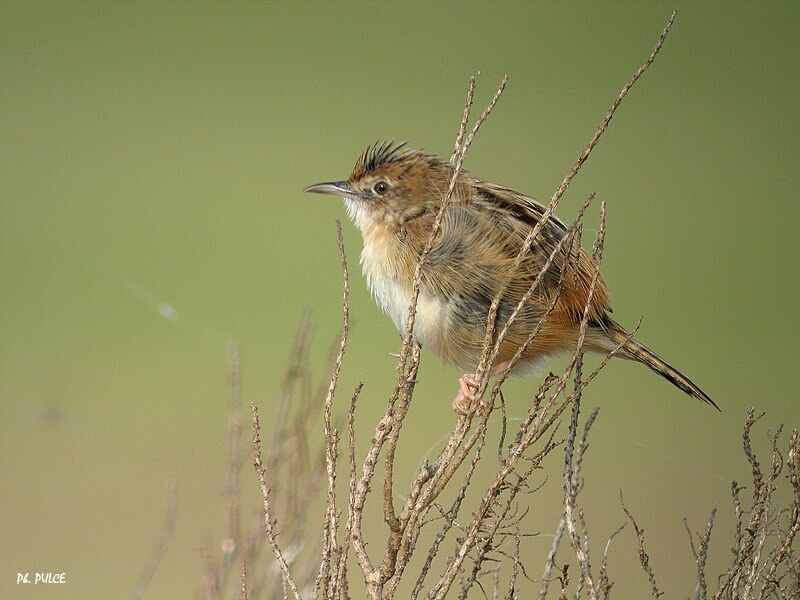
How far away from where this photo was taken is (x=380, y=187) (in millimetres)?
3314

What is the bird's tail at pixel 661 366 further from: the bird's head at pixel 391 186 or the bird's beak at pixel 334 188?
the bird's beak at pixel 334 188

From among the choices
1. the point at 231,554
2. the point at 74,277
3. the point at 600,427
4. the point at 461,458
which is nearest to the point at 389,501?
the point at 461,458

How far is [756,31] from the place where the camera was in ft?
29.3

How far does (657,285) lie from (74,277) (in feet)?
18.9

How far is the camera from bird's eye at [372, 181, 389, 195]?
3297 millimetres

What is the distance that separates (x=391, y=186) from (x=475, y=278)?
55 cm

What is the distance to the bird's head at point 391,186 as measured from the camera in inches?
125

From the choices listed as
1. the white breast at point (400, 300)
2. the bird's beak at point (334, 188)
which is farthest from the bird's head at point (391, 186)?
the white breast at point (400, 300)

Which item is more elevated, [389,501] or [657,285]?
[657,285]

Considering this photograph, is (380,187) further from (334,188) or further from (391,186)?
(334,188)

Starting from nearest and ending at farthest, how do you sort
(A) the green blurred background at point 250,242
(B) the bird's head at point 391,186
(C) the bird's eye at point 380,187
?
(B) the bird's head at point 391,186, (C) the bird's eye at point 380,187, (A) the green blurred background at point 250,242

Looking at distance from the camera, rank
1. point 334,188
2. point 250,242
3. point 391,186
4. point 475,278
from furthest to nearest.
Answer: point 250,242 → point 334,188 → point 391,186 → point 475,278

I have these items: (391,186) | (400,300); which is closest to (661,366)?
(400,300)

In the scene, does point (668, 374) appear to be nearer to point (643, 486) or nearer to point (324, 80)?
point (643, 486)
